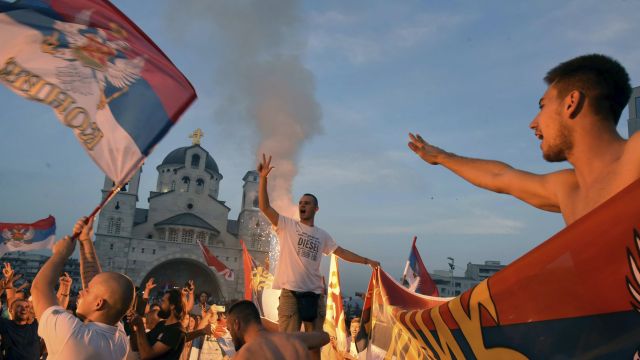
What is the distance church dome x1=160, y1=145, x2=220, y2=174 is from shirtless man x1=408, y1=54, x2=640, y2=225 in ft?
223

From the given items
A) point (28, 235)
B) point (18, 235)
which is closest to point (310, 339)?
point (28, 235)

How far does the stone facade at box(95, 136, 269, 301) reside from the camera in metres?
56.2

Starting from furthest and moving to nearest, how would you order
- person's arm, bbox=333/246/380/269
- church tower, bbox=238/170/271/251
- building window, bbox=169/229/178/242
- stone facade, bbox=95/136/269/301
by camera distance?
1. church tower, bbox=238/170/271/251
2. building window, bbox=169/229/178/242
3. stone facade, bbox=95/136/269/301
4. person's arm, bbox=333/246/380/269

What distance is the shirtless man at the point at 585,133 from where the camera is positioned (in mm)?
1740

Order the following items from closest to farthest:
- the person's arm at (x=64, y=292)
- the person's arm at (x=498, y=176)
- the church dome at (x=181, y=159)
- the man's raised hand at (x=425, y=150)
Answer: the person's arm at (x=498, y=176), the man's raised hand at (x=425, y=150), the person's arm at (x=64, y=292), the church dome at (x=181, y=159)

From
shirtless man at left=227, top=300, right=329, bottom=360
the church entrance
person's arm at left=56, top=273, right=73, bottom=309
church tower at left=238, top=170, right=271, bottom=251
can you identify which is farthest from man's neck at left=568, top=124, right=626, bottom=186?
church tower at left=238, top=170, right=271, bottom=251

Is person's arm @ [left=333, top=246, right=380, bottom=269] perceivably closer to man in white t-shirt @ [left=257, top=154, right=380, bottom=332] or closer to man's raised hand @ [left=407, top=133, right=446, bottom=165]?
man in white t-shirt @ [left=257, top=154, right=380, bottom=332]

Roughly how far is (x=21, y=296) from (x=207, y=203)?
58.5m

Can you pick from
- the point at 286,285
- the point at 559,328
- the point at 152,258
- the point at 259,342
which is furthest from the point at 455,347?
the point at 152,258

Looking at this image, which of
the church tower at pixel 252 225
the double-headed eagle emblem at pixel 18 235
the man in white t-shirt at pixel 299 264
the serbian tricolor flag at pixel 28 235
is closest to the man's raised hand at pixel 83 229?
the man in white t-shirt at pixel 299 264

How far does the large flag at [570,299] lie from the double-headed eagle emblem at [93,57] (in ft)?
11.6

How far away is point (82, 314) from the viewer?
3082 millimetres

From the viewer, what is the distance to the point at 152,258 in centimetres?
5600

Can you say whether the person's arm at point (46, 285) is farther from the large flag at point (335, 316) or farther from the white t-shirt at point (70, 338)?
the large flag at point (335, 316)
